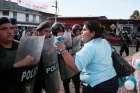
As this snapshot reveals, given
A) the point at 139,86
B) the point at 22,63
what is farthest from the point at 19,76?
the point at 139,86

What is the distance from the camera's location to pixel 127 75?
4.92 meters

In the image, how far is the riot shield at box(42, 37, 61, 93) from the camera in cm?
491

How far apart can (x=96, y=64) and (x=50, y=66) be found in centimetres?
75

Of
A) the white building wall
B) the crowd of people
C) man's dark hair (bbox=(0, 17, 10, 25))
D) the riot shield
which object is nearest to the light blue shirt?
the crowd of people

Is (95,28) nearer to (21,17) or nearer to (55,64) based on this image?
(55,64)

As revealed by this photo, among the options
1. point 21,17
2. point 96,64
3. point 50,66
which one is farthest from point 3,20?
point 21,17

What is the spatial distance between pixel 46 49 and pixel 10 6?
75438 mm

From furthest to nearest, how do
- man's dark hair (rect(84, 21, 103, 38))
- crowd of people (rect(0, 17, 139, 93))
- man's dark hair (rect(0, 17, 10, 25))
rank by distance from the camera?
man's dark hair (rect(84, 21, 103, 38)), man's dark hair (rect(0, 17, 10, 25)), crowd of people (rect(0, 17, 139, 93))

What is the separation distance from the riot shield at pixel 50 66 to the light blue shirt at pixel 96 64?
0.57m

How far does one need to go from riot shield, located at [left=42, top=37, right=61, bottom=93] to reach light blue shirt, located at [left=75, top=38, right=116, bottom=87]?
572 mm

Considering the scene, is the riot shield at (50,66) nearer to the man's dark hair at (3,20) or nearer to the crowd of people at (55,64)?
the crowd of people at (55,64)

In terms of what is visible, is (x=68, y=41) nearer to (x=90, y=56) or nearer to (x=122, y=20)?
(x=90, y=56)

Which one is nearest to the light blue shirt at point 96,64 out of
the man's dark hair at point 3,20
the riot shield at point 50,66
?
the riot shield at point 50,66

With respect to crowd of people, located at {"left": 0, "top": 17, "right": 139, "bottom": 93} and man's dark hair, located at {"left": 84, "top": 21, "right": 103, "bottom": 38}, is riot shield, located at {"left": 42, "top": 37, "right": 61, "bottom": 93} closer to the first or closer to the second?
crowd of people, located at {"left": 0, "top": 17, "right": 139, "bottom": 93}
